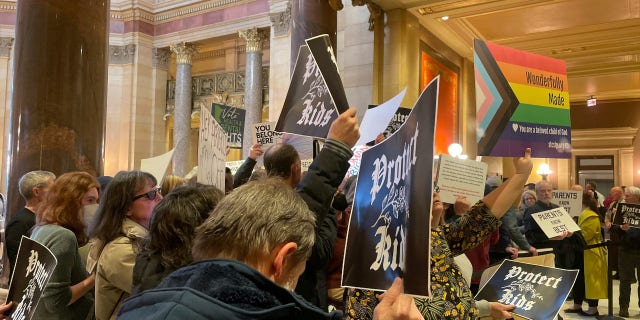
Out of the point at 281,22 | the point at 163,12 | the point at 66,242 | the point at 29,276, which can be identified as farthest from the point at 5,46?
the point at 29,276

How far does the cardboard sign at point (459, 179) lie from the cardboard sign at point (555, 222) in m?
2.07

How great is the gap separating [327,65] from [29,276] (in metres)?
1.70

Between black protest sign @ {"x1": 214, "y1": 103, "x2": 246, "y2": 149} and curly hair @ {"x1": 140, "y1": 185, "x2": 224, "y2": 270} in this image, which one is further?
black protest sign @ {"x1": 214, "y1": 103, "x2": 246, "y2": 149}

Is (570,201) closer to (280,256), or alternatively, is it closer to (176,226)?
(176,226)

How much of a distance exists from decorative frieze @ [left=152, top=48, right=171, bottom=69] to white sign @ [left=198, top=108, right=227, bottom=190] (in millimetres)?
19144

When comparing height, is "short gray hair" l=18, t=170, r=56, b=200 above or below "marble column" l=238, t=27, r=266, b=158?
below

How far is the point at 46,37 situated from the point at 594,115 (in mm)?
18989

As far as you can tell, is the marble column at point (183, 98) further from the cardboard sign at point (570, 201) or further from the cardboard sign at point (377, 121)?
the cardboard sign at point (377, 121)

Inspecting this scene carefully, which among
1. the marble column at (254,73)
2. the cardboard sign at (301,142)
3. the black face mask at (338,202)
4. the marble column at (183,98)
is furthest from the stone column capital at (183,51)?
the black face mask at (338,202)

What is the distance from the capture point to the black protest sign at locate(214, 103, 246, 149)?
25.2 feet

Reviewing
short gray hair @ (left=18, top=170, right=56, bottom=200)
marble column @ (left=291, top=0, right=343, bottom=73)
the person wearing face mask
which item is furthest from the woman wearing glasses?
marble column @ (left=291, top=0, right=343, bottom=73)

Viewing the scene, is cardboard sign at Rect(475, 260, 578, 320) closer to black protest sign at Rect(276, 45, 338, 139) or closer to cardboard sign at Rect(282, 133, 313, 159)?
black protest sign at Rect(276, 45, 338, 139)

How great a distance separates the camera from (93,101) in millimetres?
4980

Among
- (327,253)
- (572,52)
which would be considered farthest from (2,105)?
(327,253)
